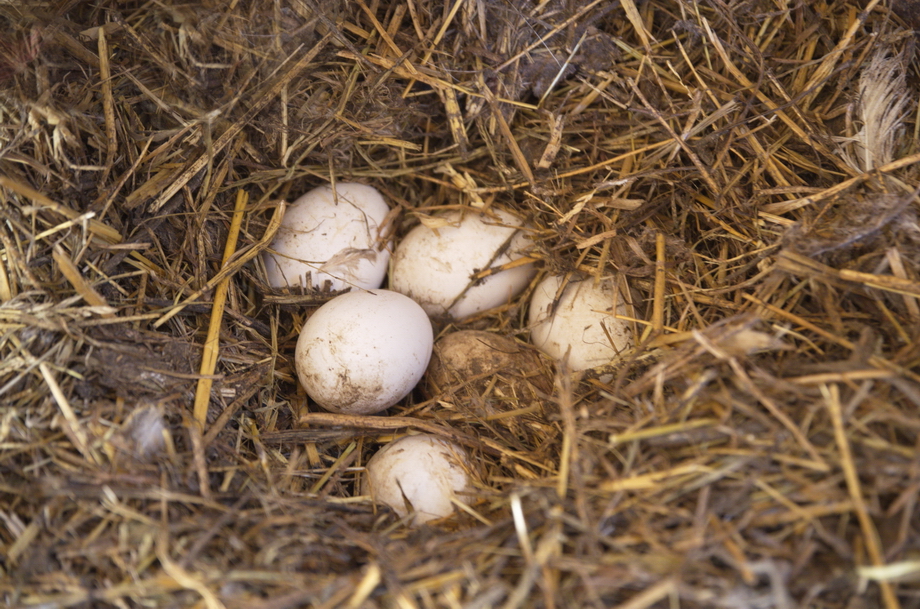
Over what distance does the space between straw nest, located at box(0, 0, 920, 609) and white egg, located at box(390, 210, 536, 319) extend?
79 millimetres

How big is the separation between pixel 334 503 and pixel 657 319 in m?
0.92

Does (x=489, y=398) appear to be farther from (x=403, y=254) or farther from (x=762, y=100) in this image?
(x=762, y=100)

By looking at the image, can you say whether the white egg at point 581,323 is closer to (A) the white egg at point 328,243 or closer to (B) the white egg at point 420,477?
(B) the white egg at point 420,477

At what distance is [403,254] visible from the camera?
199 cm

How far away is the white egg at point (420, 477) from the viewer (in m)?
1.56

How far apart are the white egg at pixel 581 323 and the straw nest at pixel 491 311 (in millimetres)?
75

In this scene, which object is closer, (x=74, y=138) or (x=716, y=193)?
(x=74, y=138)

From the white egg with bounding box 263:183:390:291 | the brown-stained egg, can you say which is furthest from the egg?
the white egg with bounding box 263:183:390:291

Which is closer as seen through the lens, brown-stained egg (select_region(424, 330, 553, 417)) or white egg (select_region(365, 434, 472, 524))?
white egg (select_region(365, 434, 472, 524))

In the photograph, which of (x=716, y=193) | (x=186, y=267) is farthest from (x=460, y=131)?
(x=186, y=267)

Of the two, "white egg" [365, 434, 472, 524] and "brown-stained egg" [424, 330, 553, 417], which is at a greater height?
"brown-stained egg" [424, 330, 553, 417]

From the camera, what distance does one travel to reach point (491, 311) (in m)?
2.01

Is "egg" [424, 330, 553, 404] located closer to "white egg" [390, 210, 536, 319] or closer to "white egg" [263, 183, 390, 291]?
"white egg" [390, 210, 536, 319]

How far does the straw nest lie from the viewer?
3.84ft
